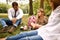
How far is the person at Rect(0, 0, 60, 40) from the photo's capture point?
1.37 metres

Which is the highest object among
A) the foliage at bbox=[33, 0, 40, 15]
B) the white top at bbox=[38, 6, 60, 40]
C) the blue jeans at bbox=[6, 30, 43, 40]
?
the foliage at bbox=[33, 0, 40, 15]

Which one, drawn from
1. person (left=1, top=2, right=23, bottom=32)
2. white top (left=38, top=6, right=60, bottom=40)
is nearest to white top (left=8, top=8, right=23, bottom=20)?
person (left=1, top=2, right=23, bottom=32)

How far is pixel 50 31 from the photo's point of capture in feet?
4.56

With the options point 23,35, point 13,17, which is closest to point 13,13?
point 13,17

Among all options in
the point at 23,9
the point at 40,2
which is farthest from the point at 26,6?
the point at 40,2

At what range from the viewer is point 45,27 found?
4.84 ft

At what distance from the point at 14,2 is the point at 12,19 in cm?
19

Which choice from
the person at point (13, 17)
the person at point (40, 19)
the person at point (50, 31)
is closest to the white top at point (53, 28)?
the person at point (50, 31)

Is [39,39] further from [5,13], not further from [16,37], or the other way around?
[5,13]

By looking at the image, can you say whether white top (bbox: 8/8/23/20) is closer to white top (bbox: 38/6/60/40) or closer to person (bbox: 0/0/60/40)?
person (bbox: 0/0/60/40)

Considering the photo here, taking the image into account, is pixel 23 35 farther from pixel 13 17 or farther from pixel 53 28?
pixel 53 28

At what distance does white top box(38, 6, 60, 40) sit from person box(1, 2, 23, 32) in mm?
303

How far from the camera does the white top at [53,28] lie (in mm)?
1364

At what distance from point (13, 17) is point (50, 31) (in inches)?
17.3
